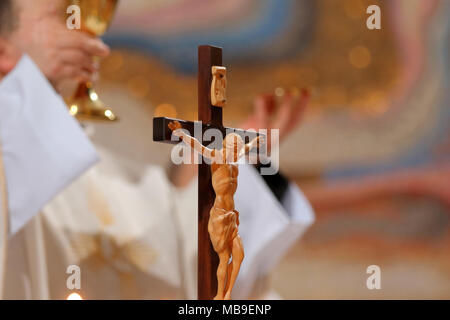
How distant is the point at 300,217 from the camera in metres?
3.61

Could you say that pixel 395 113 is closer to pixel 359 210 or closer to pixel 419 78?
pixel 419 78

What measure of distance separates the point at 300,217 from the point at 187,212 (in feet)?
1.98

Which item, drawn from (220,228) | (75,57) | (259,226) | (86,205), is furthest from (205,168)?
(86,205)

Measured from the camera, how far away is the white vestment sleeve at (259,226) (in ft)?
11.3

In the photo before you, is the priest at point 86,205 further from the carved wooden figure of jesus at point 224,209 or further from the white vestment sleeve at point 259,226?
the carved wooden figure of jesus at point 224,209

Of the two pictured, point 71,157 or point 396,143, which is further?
point 396,143

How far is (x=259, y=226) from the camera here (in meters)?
3.52

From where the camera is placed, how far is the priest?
9.07 feet

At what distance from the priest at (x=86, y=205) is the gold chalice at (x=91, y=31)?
3.7 inches

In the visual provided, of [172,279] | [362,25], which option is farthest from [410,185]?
[172,279]

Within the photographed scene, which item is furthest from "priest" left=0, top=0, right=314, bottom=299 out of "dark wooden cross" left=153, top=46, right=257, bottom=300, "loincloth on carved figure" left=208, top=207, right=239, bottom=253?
"loincloth on carved figure" left=208, top=207, right=239, bottom=253

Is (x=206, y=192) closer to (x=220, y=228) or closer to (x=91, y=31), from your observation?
(x=220, y=228)

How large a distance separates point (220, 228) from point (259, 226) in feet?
4.54

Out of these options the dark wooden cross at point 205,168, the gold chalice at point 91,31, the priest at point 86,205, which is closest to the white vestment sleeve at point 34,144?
the priest at point 86,205
